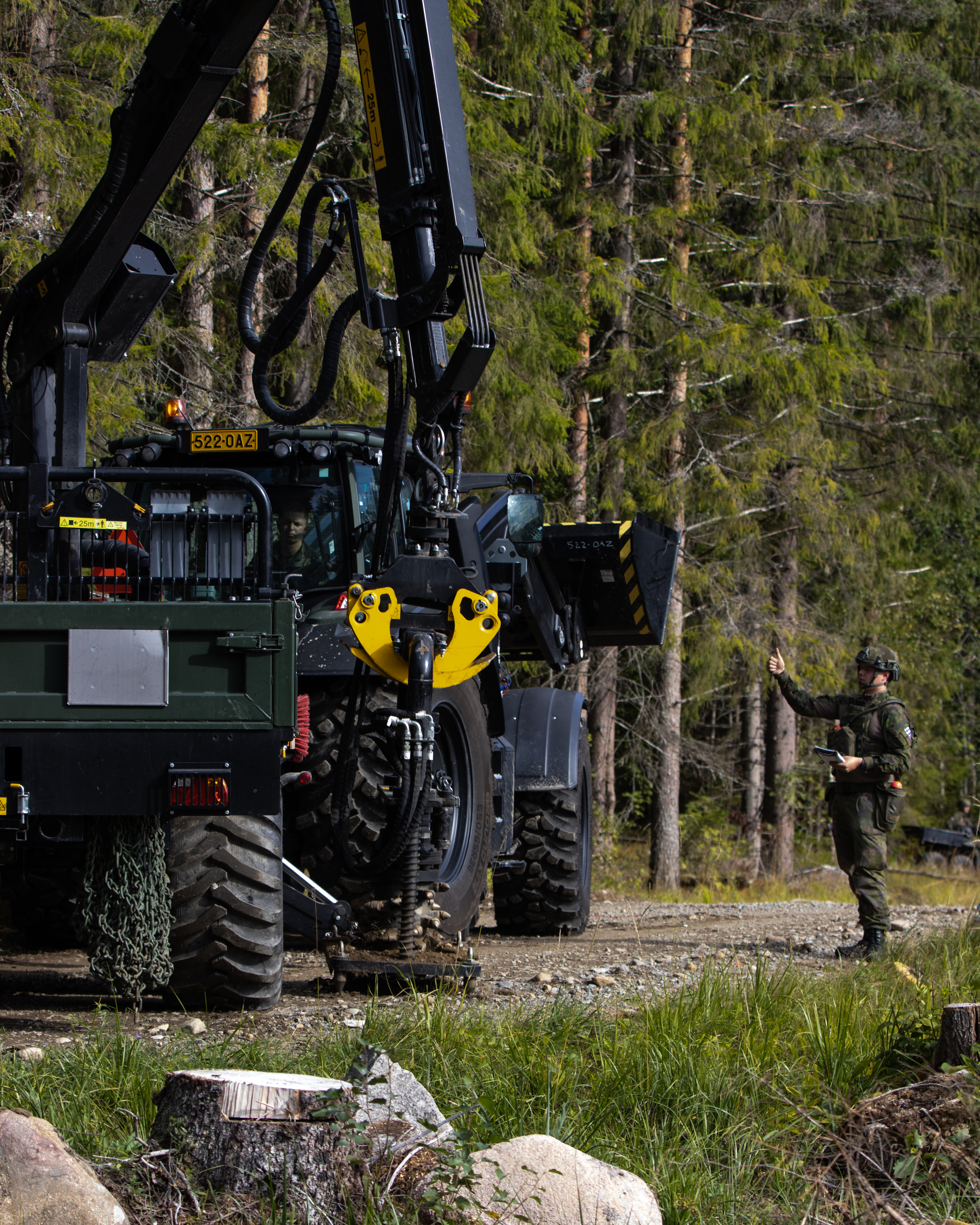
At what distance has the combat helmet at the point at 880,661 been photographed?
878cm

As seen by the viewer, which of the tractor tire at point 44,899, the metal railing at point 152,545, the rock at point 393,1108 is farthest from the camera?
the tractor tire at point 44,899

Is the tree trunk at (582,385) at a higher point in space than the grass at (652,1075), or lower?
higher

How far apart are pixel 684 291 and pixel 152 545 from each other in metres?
11.8

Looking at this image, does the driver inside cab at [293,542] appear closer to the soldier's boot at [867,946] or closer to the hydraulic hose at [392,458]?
the hydraulic hose at [392,458]

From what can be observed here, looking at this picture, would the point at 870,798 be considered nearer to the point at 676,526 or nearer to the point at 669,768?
the point at 676,526

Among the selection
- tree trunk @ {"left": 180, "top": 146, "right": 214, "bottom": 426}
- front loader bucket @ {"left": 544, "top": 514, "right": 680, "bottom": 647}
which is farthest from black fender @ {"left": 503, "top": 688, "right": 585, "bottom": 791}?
tree trunk @ {"left": 180, "top": 146, "right": 214, "bottom": 426}

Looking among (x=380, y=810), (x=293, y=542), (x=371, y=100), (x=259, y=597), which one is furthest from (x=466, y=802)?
(x=371, y=100)

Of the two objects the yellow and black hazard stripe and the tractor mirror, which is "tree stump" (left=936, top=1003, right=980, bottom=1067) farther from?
the yellow and black hazard stripe

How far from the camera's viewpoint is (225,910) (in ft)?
18.3

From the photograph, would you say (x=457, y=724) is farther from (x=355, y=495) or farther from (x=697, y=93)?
(x=697, y=93)

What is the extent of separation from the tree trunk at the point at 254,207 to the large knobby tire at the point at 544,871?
473 centimetres

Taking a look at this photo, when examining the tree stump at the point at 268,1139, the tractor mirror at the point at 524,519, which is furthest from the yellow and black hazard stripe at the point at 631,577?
the tree stump at the point at 268,1139

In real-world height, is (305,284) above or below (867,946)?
above

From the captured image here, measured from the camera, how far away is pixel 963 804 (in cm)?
2812
